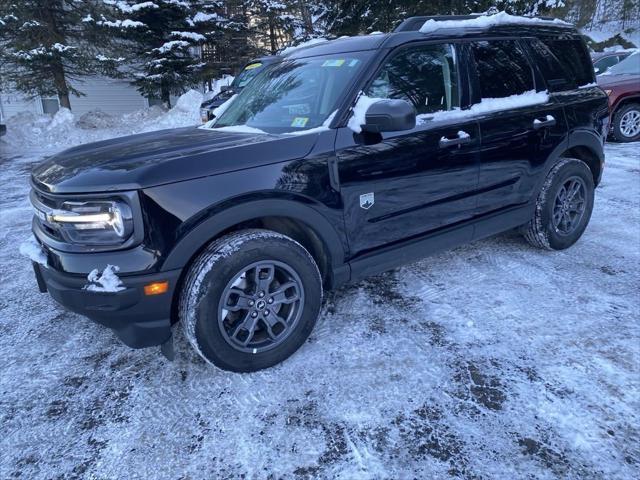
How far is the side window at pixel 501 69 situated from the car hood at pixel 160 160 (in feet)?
5.21

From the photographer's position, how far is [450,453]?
1.92 m

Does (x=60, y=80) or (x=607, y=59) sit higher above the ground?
(x=60, y=80)

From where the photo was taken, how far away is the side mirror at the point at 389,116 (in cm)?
245

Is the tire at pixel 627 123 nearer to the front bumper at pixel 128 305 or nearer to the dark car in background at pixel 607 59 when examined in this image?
the dark car in background at pixel 607 59

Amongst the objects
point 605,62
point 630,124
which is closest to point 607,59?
point 605,62

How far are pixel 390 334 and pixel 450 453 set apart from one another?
0.97 meters

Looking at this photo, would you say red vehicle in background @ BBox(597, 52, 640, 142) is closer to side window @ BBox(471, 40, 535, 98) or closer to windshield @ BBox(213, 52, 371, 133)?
side window @ BBox(471, 40, 535, 98)

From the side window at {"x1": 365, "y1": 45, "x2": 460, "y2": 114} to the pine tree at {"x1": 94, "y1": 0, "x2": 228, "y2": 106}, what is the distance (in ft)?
47.9

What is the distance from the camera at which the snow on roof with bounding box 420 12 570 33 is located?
3.06 meters

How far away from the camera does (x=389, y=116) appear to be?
8.02 feet

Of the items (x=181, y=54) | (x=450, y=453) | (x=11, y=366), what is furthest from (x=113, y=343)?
(x=181, y=54)

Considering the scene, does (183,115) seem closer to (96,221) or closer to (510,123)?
(510,123)

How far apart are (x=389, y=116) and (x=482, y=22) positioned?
5.03 ft

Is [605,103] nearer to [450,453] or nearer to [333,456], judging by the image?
[450,453]
